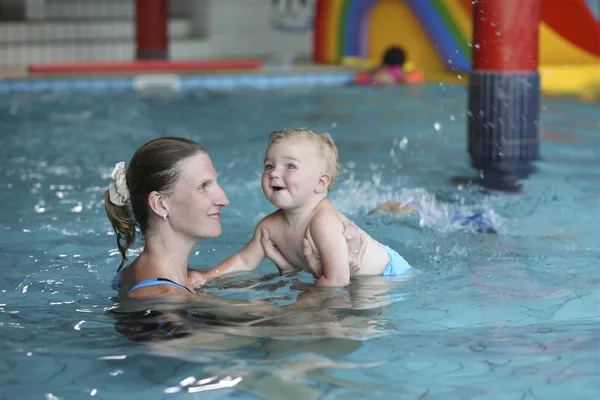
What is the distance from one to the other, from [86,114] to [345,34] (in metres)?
4.42

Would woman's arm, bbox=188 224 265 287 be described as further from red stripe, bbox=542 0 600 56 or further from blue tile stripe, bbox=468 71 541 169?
red stripe, bbox=542 0 600 56

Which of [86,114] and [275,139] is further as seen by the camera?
[86,114]

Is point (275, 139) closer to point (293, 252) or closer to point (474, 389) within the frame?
point (293, 252)

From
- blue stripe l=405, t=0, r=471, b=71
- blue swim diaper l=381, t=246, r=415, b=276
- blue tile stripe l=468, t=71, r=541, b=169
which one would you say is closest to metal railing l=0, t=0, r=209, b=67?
blue stripe l=405, t=0, r=471, b=71

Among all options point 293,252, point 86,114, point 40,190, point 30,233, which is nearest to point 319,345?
point 293,252

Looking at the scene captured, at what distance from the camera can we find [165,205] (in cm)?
306

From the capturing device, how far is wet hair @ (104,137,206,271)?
9.98 ft

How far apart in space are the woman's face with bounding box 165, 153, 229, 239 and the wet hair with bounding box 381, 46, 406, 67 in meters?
7.84

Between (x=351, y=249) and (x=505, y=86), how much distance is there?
3003mm

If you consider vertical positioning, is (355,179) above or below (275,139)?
below

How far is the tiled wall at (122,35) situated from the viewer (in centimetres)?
1273

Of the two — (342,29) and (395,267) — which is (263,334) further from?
(342,29)

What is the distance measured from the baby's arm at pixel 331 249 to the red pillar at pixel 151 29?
372 inches

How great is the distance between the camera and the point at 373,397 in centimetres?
259
